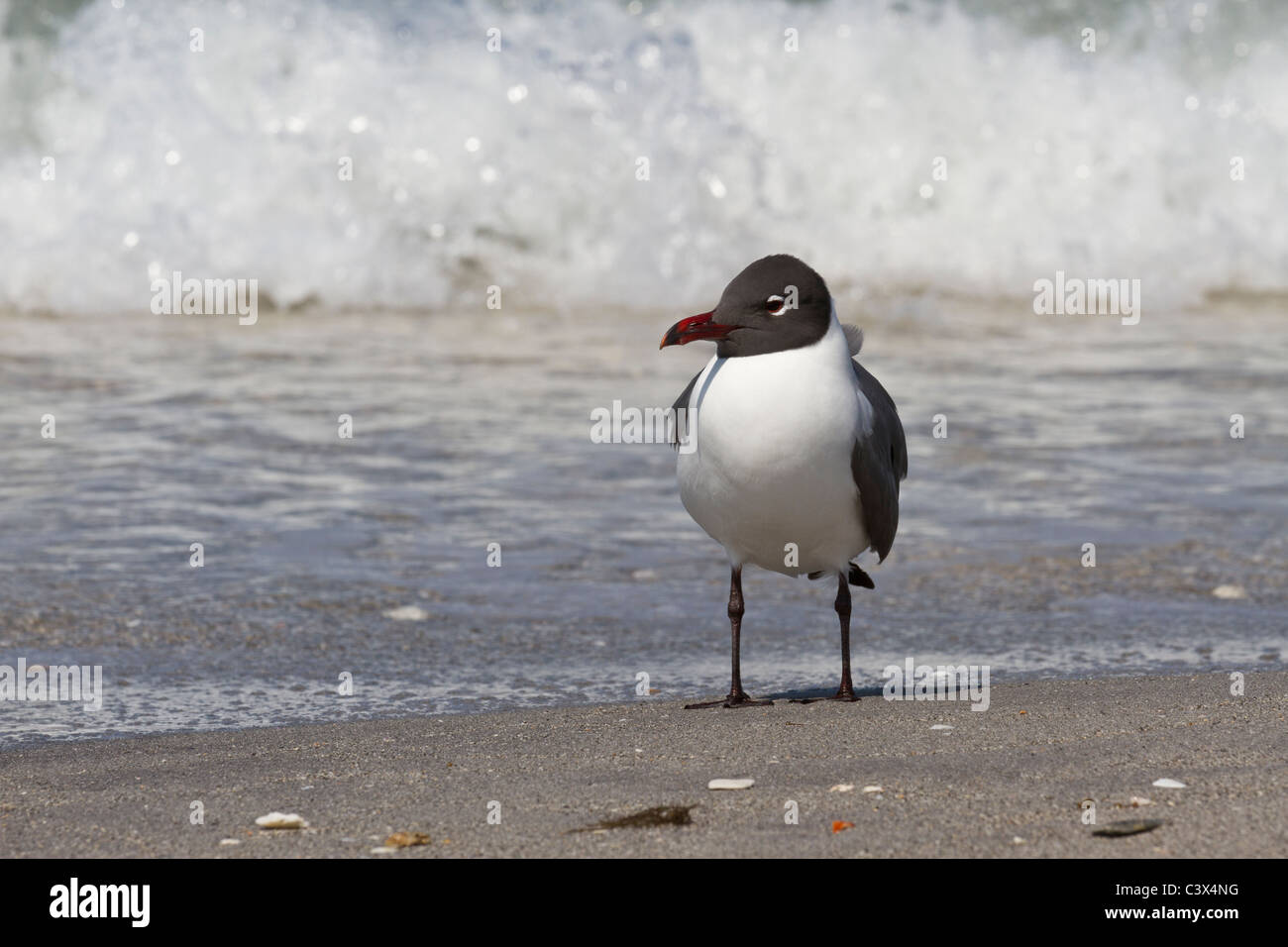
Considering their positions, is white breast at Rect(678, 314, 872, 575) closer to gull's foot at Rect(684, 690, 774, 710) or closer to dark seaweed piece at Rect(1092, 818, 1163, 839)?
gull's foot at Rect(684, 690, 774, 710)

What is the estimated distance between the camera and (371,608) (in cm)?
552

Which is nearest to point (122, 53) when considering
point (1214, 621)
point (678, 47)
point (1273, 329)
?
point (678, 47)

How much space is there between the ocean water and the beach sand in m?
0.48

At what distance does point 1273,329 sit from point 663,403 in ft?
19.5

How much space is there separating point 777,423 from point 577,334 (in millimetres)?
7805

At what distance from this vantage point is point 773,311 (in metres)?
4.18

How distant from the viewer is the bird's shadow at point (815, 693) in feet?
15.2

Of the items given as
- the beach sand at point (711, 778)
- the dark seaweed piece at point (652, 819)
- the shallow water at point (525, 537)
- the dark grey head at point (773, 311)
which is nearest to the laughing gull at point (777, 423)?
the dark grey head at point (773, 311)

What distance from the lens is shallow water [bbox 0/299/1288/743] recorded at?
16.4 ft

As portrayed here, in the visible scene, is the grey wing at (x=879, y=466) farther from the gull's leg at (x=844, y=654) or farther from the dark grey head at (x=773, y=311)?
the dark grey head at (x=773, y=311)

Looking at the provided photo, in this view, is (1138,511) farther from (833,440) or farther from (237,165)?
(237,165)

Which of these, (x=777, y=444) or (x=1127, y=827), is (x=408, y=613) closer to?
(x=777, y=444)

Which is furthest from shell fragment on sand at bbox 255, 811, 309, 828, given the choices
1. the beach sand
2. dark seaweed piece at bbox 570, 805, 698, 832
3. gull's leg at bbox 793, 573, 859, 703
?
gull's leg at bbox 793, 573, 859, 703

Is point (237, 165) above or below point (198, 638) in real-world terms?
above
